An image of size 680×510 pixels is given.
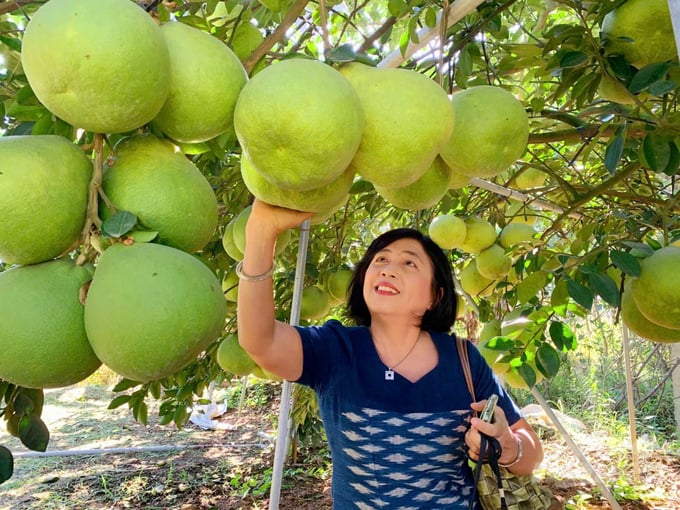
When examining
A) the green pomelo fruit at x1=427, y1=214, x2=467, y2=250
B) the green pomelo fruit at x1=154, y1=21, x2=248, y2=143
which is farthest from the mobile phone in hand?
the green pomelo fruit at x1=427, y1=214, x2=467, y2=250

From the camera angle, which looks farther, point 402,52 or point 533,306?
point 533,306

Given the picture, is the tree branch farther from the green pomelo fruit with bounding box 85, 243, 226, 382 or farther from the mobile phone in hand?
the mobile phone in hand

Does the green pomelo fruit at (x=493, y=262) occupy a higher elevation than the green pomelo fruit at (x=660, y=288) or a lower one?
higher

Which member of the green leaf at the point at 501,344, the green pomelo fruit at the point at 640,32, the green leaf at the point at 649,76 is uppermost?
the green pomelo fruit at the point at 640,32

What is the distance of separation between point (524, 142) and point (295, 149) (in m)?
0.63

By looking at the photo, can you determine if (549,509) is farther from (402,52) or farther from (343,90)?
(343,90)

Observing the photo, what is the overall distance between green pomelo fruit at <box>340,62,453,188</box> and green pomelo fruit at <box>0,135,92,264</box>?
1.44ft

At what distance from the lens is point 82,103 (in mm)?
745

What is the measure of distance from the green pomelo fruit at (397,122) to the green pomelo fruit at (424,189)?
0.80 ft

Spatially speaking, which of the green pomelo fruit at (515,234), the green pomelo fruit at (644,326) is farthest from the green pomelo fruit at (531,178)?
the green pomelo fruit at (644,326)

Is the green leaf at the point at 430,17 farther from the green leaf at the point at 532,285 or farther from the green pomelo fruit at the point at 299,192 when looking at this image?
the green leaf at the point at 532,285

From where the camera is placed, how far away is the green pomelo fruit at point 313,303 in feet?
9.63

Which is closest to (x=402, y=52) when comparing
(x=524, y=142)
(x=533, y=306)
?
(x=524, y=142)

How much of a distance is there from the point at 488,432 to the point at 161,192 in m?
1.30
